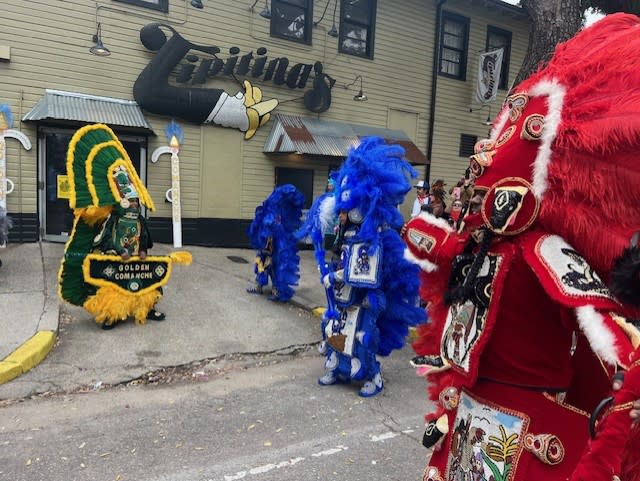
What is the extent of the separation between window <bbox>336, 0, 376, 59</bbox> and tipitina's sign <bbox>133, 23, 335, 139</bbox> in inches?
55.1

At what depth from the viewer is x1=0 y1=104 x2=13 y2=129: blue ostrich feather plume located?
9227 mm

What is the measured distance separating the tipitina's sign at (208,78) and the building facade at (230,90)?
3 cm

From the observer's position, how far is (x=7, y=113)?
929 centimetres

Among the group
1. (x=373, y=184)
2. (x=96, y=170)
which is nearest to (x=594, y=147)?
Answer: (x=373, y=184)

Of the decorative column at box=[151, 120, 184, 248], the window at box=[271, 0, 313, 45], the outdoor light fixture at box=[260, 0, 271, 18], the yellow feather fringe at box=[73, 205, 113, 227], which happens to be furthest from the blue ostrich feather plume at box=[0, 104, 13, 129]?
the window at box=[271, 0, 313, 45]

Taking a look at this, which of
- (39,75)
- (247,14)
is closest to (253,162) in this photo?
(247,14)

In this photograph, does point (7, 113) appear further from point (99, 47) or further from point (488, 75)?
point (488, 75)

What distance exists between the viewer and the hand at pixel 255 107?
451 inches

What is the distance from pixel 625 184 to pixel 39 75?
10.4 meters

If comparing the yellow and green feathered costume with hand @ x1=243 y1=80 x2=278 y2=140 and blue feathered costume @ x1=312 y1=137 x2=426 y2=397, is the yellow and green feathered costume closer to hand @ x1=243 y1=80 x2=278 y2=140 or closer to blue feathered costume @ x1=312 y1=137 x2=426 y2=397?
blue feathered costume @ x1=312 y1=137 x2=426 y2=397

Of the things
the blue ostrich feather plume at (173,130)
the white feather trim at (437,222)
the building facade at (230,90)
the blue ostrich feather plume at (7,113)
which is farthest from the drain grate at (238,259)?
the white feather trim at (437,222)

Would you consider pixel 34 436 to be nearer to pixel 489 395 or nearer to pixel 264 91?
pixel 489 395

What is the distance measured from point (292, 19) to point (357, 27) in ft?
5.98

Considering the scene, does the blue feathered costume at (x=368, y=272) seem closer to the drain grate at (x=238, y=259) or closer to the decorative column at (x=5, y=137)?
the drain grate at (x=238, y=259)
